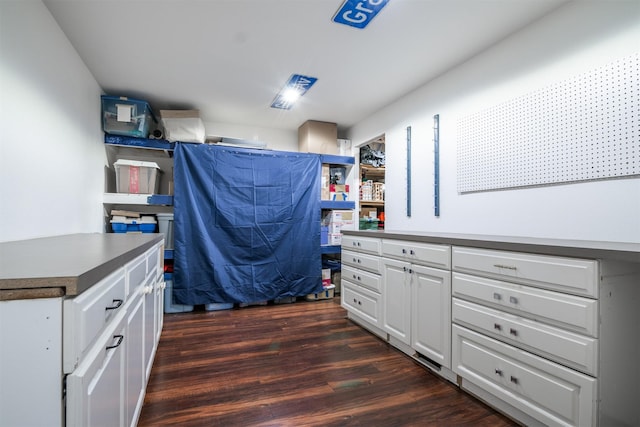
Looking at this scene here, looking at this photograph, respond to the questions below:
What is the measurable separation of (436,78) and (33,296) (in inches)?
118

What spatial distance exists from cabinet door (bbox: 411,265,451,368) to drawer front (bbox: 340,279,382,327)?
17.7 inches

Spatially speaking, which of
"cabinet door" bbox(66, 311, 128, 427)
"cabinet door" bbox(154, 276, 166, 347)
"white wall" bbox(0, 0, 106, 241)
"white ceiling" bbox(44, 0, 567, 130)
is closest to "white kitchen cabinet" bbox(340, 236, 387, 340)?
"white ceiling" bbox(44, 0, 567, 130)

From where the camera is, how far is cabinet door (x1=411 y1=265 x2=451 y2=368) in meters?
1.81

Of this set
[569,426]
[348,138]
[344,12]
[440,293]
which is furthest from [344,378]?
[348,138]

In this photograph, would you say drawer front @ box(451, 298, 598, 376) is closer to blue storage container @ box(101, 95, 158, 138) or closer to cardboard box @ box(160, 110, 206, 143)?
cardboard box @ box(160, 110, 206, 143)

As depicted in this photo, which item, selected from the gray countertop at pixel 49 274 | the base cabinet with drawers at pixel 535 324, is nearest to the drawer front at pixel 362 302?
the base cabinet with drawers at pixel 535 324

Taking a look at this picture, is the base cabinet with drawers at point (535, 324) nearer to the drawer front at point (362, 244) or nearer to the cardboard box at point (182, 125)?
the drawer front at point (362, 244)

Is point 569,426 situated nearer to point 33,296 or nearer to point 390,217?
point 33,296

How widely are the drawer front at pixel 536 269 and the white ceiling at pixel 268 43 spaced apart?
4.98ft

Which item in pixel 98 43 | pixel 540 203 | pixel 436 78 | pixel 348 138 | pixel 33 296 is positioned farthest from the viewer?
pixel 348 138

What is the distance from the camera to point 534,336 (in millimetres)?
1357

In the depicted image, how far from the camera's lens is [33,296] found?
2.10ft

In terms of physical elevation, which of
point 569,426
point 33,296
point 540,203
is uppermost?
point 540,203

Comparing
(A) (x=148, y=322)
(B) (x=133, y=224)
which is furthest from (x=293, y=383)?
(B) (x=133, y=224)
